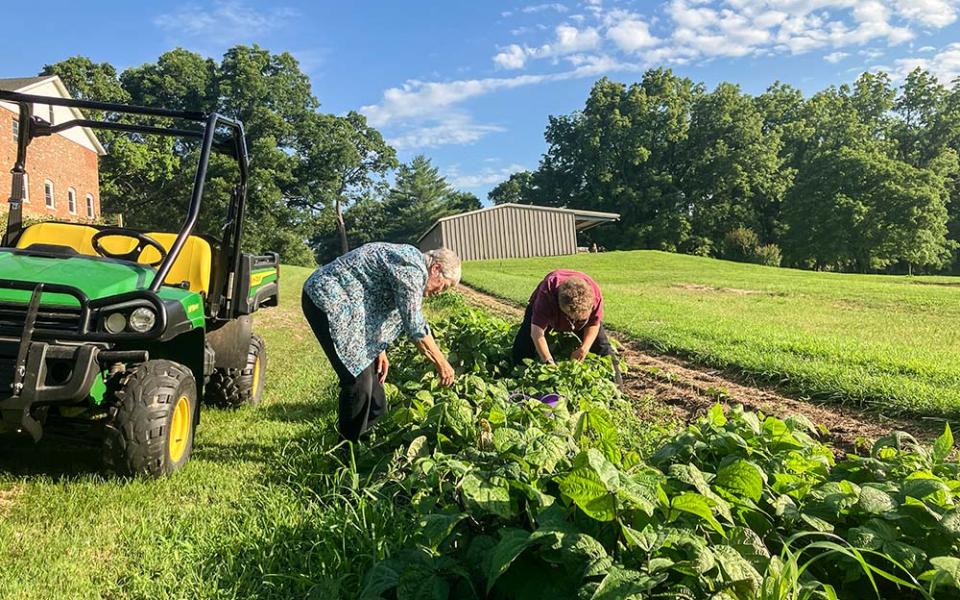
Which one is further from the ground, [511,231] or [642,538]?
[511,231]

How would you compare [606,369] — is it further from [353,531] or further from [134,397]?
[134,397]

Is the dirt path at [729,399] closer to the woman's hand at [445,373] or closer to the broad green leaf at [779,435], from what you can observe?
the broad green leaf at [779,435]

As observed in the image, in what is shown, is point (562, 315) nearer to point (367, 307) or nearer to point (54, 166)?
point (367, 307)

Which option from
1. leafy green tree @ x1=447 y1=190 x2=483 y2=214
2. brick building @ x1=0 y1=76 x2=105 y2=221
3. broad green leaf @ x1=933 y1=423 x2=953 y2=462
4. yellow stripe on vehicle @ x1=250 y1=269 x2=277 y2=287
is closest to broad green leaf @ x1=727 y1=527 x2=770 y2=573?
broad green leaf @ x1=933 y1=423 x2=953 y2=462

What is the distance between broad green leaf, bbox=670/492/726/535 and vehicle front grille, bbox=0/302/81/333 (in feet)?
9.74

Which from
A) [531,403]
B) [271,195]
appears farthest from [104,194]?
[531,403]

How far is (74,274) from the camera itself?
11.3ft

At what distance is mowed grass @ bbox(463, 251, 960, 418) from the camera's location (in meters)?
5.33

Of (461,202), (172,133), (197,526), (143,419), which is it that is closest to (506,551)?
(197,526)

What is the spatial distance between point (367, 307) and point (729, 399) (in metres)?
3.31

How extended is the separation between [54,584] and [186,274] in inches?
99.6

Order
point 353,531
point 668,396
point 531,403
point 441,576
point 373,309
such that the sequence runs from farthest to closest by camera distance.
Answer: point 668,396 → point 373,309 → point 531,403 → point 353,531 → point 441,576

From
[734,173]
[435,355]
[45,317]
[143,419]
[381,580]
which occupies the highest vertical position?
[734,173]

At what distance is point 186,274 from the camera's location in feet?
14.9
